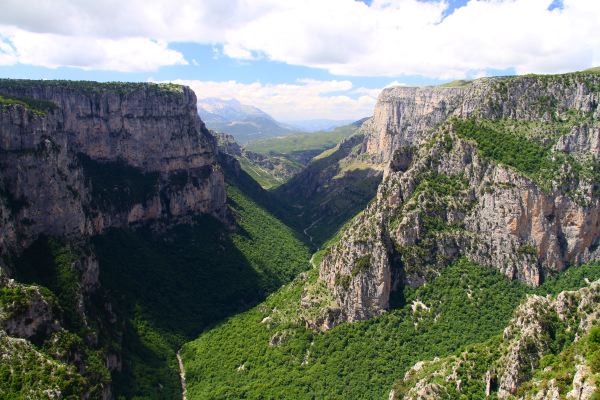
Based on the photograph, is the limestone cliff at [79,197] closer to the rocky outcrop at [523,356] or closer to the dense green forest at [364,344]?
the dense green forest at [364,344]

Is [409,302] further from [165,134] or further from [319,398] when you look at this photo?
[165,134]

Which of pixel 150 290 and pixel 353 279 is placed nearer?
pixel 353 279

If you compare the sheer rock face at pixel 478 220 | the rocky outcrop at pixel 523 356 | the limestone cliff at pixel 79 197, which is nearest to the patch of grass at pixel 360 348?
the sheer rock face at pixel 478 220

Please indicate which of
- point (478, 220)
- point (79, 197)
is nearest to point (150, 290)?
point (79, 197)

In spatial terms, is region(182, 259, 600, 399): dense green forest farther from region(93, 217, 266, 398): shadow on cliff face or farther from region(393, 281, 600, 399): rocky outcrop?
region(393, 281, 600, 399): rocky outcrop

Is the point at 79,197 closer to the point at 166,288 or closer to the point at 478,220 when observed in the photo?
the point at 166,288

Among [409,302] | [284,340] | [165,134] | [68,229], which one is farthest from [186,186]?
[409,302]
